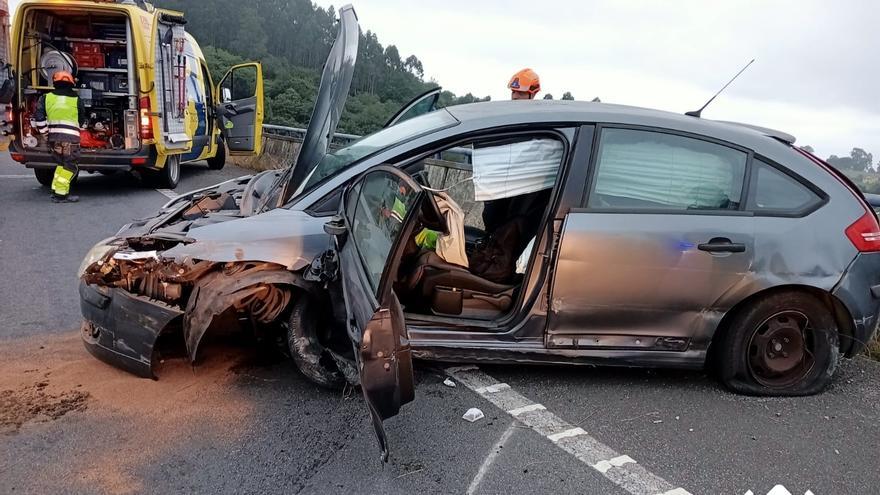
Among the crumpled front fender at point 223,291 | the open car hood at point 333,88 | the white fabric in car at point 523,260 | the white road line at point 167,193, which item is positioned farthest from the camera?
the white road line at point 167,193

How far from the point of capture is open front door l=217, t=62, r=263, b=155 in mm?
10234

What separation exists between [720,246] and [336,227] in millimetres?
2012

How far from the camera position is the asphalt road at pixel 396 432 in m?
2.50

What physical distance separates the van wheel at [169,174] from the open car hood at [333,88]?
19.6ft

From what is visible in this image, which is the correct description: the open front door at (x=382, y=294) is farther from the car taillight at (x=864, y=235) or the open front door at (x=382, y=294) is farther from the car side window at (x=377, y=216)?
the car taillight at (x=864, y=235)

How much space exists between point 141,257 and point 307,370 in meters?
1.02

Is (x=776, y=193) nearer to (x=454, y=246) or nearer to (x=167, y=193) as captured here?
(x=454, y=246)

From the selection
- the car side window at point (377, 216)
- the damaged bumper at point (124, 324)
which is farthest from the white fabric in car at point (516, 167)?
the damaged bumper at point (124, 324)

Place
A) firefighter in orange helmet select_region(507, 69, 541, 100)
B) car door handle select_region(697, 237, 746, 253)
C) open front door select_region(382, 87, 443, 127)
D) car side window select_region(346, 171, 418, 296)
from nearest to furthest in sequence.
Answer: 1. car side window select_region(346, 171, 418, 296)
2. car door handle select_region(697, 237, 746, 253)
3. open front door select_region(382, 87, 443, 127)
4. firefighter in orange helmet select_region(507, 69, 541, 100)

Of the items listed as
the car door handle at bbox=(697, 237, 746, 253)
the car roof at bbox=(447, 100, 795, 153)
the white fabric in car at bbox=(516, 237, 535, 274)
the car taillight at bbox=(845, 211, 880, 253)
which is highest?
the car roof at bbox=(447, 100, 795, 153)

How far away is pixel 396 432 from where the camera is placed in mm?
2877

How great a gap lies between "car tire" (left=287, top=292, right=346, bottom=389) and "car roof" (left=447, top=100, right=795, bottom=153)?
4.39 ft

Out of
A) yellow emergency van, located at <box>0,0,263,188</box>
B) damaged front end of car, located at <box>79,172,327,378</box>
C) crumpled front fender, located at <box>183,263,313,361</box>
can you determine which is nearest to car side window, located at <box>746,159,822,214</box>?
damaged front end of car, located at <box>79,172,327,378</box>

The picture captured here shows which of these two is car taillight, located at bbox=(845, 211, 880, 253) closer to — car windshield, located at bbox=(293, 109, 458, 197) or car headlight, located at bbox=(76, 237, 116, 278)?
car windshield, located at bbox=(293, 109, 458, 197)
